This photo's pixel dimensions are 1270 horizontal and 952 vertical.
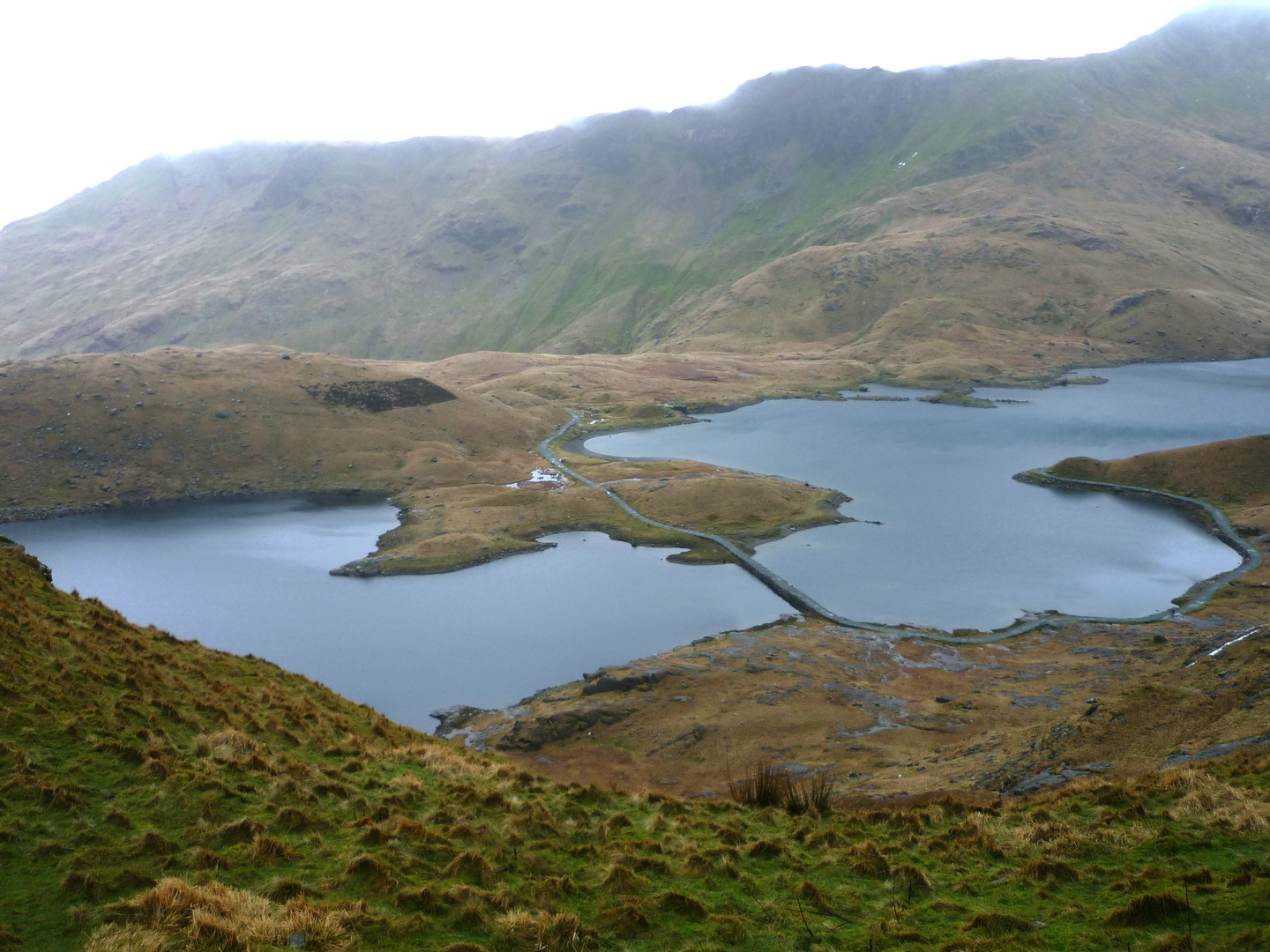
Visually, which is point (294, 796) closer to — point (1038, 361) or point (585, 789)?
point (585, 789)

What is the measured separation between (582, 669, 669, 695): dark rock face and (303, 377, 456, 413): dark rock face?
285 feet

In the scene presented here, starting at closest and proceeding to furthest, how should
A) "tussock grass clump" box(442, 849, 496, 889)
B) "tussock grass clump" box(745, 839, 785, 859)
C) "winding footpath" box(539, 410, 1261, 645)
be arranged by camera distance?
"tussock grass clump" box(442, 849, 496, 889)
"tussock grass clump" box(745, 839, 785, 859)
"winding footpath" box(539, 410, 1261, 645)

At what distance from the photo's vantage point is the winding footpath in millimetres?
57219

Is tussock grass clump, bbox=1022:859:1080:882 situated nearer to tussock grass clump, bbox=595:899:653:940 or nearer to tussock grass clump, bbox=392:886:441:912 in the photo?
tussock grass clump, bbox=595:899:653:940

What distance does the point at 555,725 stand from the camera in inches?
1764

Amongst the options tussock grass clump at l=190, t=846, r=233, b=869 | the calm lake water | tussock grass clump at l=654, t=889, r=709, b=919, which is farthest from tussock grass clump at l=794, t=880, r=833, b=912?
the calm lake water

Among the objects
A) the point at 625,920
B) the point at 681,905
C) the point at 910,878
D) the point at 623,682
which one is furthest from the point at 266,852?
the point at 623,682

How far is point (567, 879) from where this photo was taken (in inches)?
563

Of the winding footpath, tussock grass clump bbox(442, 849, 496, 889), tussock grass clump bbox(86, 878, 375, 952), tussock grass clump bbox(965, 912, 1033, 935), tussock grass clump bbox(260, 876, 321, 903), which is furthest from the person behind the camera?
the winding footpath

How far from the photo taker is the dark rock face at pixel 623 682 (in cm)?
4866

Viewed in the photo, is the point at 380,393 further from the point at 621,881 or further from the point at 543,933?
the point at 543,933

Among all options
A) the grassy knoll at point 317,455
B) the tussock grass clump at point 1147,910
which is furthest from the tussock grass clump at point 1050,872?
the grassy knoll at point 317,455

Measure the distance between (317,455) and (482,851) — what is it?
106 m

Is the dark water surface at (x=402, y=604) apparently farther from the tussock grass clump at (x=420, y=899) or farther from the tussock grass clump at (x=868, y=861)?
the tussock grass clump at (x=420, y=899)
